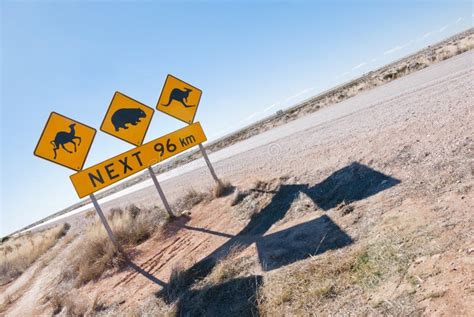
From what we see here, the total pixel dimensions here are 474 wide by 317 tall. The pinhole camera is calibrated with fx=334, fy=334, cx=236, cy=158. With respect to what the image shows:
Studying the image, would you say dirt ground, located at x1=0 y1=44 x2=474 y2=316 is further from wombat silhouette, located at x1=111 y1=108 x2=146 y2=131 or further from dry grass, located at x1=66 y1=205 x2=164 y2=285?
wombat silhouette, located at x1=111 y1=108 x2=146 y2=131

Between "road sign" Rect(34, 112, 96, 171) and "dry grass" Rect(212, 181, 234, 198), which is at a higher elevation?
"road sign" Rect(34, 112, 96, 171)

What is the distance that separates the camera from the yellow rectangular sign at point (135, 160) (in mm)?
8109

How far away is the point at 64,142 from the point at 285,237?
5921 mm

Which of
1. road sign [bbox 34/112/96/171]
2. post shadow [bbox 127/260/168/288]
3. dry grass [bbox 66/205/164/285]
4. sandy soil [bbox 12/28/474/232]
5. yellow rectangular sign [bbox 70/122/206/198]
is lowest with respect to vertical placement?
post shadow [bbox 127/260/168/288]

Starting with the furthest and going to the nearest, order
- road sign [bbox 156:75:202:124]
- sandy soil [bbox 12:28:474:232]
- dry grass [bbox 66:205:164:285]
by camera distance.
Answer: sandy soil [bbox 12:28:474:232], road sign [bbox 156:75:202:124], dry grass [bbox 66:205:164:285]

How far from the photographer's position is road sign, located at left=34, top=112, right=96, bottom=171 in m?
7.88

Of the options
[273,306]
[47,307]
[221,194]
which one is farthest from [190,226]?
[273,306]

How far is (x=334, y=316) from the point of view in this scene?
293 centimetres

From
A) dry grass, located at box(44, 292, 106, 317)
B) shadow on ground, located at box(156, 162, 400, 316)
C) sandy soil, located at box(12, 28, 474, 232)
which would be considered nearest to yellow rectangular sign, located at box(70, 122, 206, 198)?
A: dry grass, located at box(44, 292, 106, 317)

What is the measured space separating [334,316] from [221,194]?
6562 mm

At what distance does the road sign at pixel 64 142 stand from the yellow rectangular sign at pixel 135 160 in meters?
0.38

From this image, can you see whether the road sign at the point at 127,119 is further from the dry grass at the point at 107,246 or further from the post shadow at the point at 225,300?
the post shadow at the point at 225,300

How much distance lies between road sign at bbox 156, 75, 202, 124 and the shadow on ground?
430 centimetres

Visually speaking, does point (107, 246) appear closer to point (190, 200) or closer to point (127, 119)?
point (190, 200)
